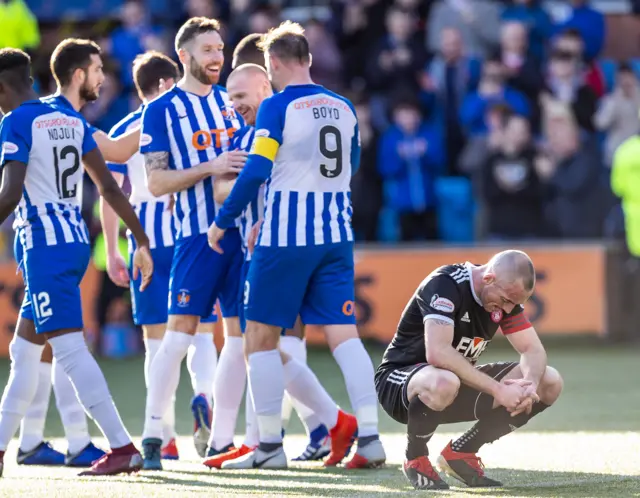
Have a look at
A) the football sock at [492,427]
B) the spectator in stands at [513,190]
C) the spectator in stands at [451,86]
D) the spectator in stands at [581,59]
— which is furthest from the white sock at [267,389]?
the spectator in stands at [581,59]

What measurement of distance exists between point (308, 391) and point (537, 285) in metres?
6.51

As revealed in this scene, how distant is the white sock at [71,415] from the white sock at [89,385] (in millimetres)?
679

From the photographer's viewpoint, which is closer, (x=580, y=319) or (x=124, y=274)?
(x=124, y=274)

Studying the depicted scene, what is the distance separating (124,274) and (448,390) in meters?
2.42

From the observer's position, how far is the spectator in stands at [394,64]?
14.6m

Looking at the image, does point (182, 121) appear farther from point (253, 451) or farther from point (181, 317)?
point (253, 451)

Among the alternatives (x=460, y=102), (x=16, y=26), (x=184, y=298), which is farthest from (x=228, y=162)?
(x=16, y=26)

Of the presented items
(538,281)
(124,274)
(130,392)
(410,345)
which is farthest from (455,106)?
(410,345)

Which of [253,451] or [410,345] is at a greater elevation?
[410,345]

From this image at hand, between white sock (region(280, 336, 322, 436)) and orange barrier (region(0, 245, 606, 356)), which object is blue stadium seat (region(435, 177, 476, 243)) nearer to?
orange barrier (region(0, 245, 606, 356))

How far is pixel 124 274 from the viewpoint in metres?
7.20

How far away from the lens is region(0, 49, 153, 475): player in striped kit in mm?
6031

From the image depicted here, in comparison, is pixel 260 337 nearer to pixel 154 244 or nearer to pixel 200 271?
pixel 200 271

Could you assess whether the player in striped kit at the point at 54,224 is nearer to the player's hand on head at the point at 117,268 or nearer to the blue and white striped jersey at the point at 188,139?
the blue and white striped jersey at the point at 188,139
